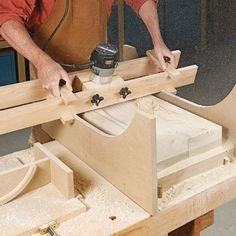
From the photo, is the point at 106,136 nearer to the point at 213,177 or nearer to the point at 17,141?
the point at 213,177

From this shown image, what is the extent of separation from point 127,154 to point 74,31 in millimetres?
756

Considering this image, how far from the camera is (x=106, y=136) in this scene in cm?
103

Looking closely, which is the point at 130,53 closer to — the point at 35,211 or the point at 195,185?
the point at 195,185

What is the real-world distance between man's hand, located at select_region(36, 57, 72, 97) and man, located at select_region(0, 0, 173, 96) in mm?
74

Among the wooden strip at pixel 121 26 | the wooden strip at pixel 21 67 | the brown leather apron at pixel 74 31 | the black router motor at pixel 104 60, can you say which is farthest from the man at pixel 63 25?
the wooden strip at pixel 121 26

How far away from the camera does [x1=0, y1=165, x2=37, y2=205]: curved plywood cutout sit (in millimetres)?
1001

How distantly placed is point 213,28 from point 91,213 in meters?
3.64

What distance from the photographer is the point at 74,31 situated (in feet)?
5.25

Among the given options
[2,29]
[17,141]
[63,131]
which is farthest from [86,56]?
[17,141]

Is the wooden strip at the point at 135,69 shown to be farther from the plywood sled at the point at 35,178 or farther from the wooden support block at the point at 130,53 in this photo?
the plywood sled at the point at 35,178

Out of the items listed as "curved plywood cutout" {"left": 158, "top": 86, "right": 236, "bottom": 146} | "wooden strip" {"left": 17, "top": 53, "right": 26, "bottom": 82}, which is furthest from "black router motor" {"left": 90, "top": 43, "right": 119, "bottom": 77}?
"wooden strip" {"left": 17, "top": 53, "right": 26, "bottom": 82}

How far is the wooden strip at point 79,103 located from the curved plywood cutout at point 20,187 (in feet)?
0.44

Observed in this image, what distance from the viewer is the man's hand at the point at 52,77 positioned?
1197 millimetres

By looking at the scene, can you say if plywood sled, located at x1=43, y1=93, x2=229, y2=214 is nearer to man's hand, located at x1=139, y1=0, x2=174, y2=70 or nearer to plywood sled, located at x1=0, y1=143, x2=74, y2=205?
plywood sled, located at x1=0, y1=143, x2=74, y2=205
